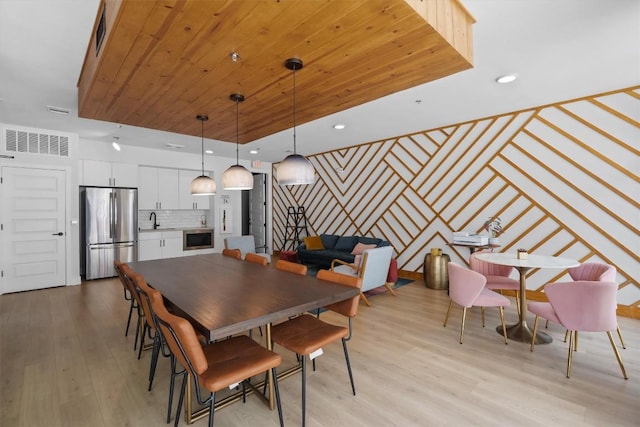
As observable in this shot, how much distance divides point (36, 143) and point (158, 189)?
6.12 feet

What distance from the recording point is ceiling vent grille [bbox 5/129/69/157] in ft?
14.0

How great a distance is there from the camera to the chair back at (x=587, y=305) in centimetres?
207

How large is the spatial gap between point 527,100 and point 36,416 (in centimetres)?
516

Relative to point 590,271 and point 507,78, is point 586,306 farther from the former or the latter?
point 507,78

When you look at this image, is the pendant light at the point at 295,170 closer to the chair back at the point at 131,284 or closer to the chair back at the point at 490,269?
the chair back at the point at 131,284

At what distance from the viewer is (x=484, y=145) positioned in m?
4.23

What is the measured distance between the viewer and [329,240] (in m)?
6.01

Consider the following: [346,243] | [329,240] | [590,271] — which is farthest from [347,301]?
[329,240]

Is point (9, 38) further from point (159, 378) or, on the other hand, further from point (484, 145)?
point (484, 145)

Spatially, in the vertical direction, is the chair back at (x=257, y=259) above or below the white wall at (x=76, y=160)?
below

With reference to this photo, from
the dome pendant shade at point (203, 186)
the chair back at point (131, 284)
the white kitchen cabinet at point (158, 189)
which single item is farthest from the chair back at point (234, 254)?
the white kitchen cabinet at point (158, 189)

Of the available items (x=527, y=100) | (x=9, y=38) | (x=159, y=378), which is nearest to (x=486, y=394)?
(x=159, y=378)

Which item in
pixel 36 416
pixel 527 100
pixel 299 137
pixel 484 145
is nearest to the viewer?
pixel 36 416

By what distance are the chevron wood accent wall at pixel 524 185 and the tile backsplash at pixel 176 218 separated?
11.5ft
